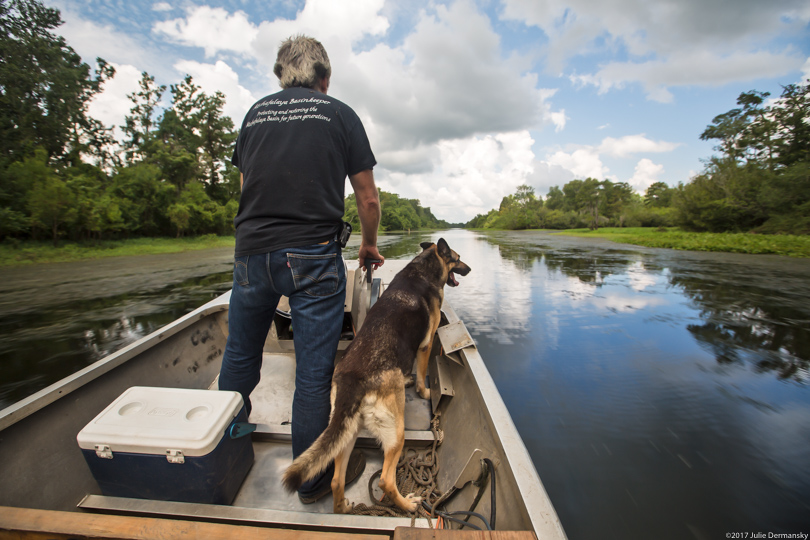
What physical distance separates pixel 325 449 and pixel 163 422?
2.56 ft

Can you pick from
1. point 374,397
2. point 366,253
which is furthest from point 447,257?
point 374,397

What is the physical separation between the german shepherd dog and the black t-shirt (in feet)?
2.57

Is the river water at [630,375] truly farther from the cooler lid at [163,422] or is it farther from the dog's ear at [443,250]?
the cooler lid at [163,422]

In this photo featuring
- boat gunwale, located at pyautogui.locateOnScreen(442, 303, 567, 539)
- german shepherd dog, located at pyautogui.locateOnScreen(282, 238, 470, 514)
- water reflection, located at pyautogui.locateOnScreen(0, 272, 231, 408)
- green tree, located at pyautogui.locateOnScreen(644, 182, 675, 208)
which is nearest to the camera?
boat gunwale, located at pyautogui.locateOnScreen(442, 303, 567, 539)

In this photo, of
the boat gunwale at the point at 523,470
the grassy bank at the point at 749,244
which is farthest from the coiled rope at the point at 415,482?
the grassy bank at the point at 749,244

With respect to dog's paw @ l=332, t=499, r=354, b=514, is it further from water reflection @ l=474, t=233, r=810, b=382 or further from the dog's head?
water reflection @ l=474, t=233, r=810, b=382

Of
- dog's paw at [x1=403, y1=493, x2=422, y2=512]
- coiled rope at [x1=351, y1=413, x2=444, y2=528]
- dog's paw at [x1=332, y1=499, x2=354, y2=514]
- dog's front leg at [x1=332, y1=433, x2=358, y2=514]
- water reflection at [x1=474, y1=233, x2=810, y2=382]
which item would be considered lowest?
water reflection at [x1=474, y1=233, x2=810, y2=382]

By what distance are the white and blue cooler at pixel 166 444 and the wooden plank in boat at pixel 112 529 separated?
0.43 m

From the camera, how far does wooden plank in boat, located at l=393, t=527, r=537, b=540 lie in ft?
3.25

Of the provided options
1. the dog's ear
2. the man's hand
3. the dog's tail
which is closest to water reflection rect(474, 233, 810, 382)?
the dog's ear

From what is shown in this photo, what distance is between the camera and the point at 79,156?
25.7 meters

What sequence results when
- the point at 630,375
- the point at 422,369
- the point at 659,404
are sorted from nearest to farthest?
the point at 422,369
the point at 659,404
the point at 630,375

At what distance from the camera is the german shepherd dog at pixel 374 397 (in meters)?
1.53

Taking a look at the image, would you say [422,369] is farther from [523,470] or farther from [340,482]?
[523,470]
